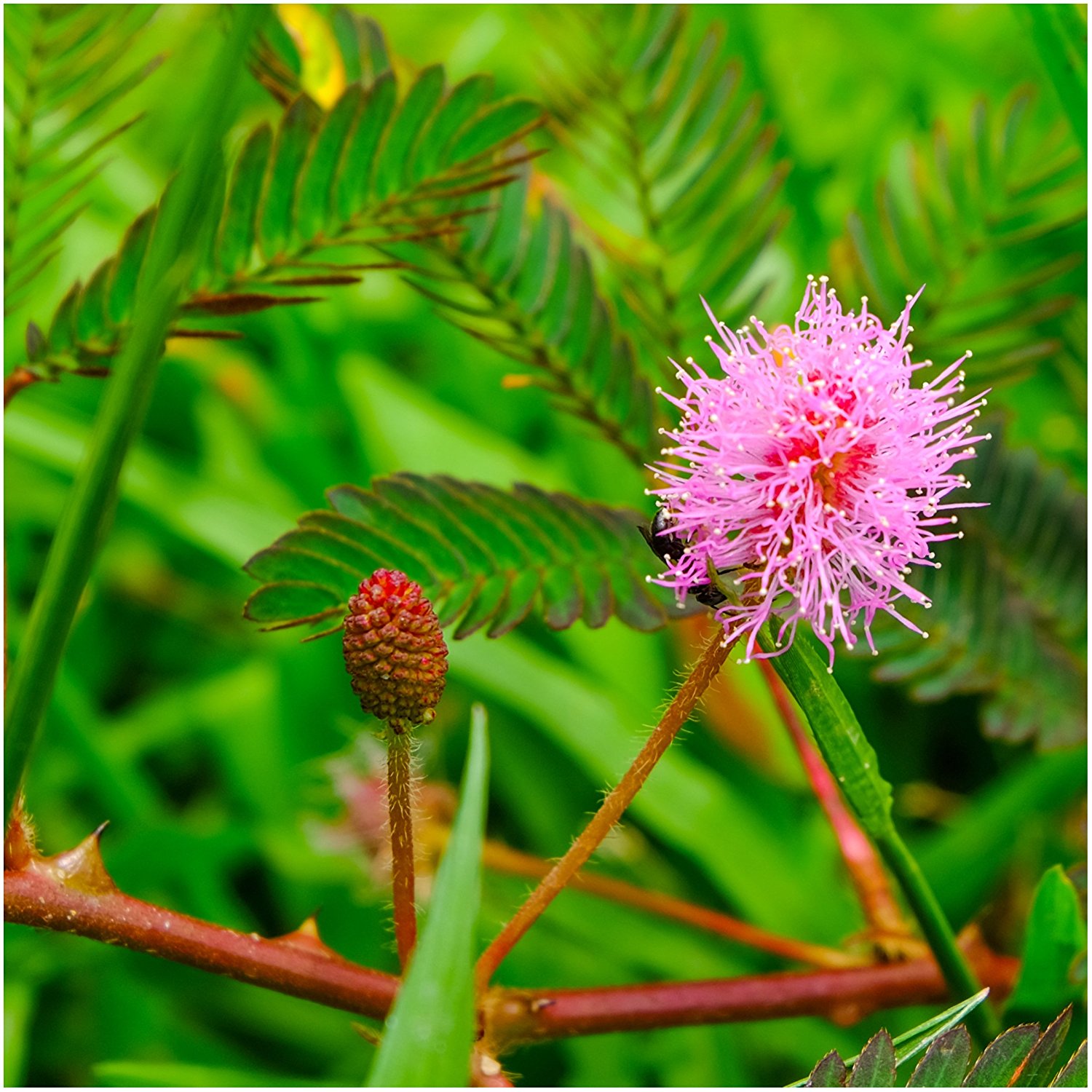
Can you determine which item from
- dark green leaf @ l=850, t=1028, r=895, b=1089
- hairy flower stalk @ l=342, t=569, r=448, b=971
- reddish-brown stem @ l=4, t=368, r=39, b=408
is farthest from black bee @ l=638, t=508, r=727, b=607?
reddish-brown stem @ l=4, t=368, r=39, b=408

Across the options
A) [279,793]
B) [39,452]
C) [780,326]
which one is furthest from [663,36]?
[279,793]

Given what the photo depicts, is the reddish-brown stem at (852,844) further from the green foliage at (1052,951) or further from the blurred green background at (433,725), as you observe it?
the blurred green background at (433,725)

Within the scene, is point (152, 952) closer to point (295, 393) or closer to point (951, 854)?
point (951, 854)

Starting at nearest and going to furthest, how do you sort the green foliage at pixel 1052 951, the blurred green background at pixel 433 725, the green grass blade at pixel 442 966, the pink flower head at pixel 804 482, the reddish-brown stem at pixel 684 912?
the green grass blade at pixel 442 966
the pink flower head at pixel 804 482
the green foliage at pixel 1052 951
the reddish-brown stem at pixel 684 912
the blurred green background at pixel 433 725

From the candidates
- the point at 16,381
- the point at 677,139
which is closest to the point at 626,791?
the point at 16,381

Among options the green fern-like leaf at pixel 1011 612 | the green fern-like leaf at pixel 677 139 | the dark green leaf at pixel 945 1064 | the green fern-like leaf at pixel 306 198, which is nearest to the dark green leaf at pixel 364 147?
the green fern-like leaf at pixel 306 198

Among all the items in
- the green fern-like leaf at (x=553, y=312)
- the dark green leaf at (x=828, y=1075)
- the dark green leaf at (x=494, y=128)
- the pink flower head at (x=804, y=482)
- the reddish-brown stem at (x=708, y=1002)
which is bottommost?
the reddish-brown stem at (x=708, y=1002)
